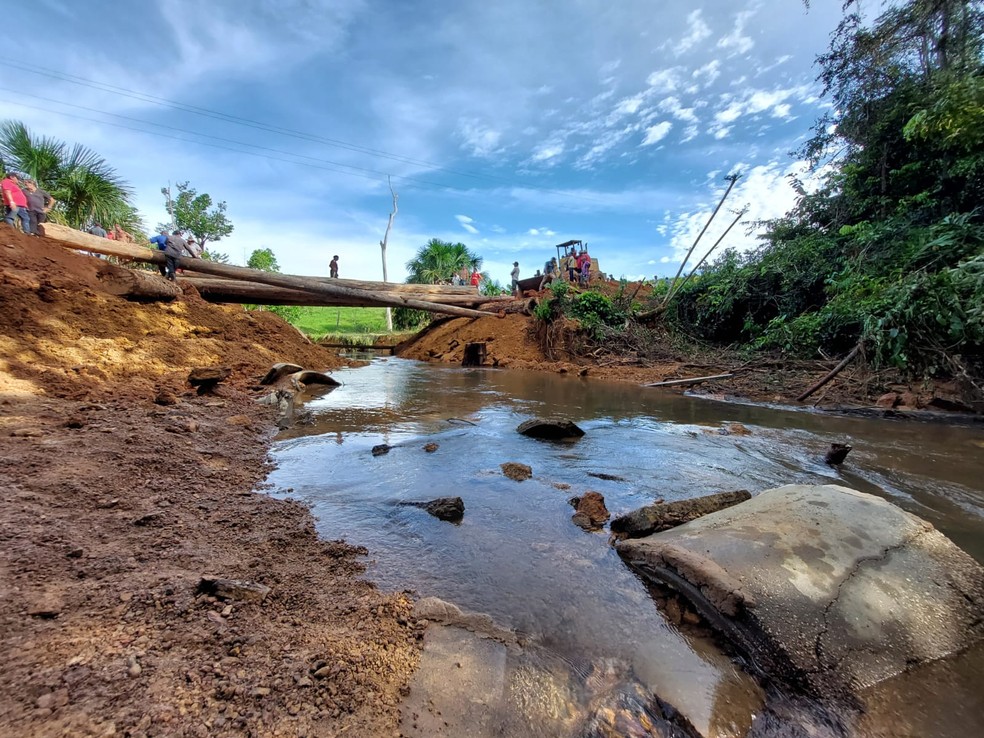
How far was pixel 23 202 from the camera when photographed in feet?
24.8

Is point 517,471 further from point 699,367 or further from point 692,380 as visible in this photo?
point 699,367

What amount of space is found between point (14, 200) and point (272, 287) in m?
5.57

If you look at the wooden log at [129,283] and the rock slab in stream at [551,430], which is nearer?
the rock slab in stream at [551,430]

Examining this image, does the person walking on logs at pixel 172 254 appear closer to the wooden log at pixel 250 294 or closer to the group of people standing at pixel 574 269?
A: the wooden log at pixel 250 294

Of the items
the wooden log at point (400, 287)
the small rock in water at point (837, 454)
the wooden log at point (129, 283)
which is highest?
the wooden log at point (400, 287)

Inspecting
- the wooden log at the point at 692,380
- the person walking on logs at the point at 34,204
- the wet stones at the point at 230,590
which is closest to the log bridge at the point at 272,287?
the person walking on logs at the point at 34,204

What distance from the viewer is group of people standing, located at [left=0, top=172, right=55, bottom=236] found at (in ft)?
24.0

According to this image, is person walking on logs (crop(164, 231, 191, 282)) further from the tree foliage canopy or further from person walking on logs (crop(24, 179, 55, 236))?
the tree foliage canopy

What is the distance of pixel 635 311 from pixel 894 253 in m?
6.67

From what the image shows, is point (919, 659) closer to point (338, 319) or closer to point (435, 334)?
point (435, 334)

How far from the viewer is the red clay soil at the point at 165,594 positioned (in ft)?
4.05

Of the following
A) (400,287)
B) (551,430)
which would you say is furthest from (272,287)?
(551,430)

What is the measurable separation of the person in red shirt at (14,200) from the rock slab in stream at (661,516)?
1042cm

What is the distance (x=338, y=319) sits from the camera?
34719mm
